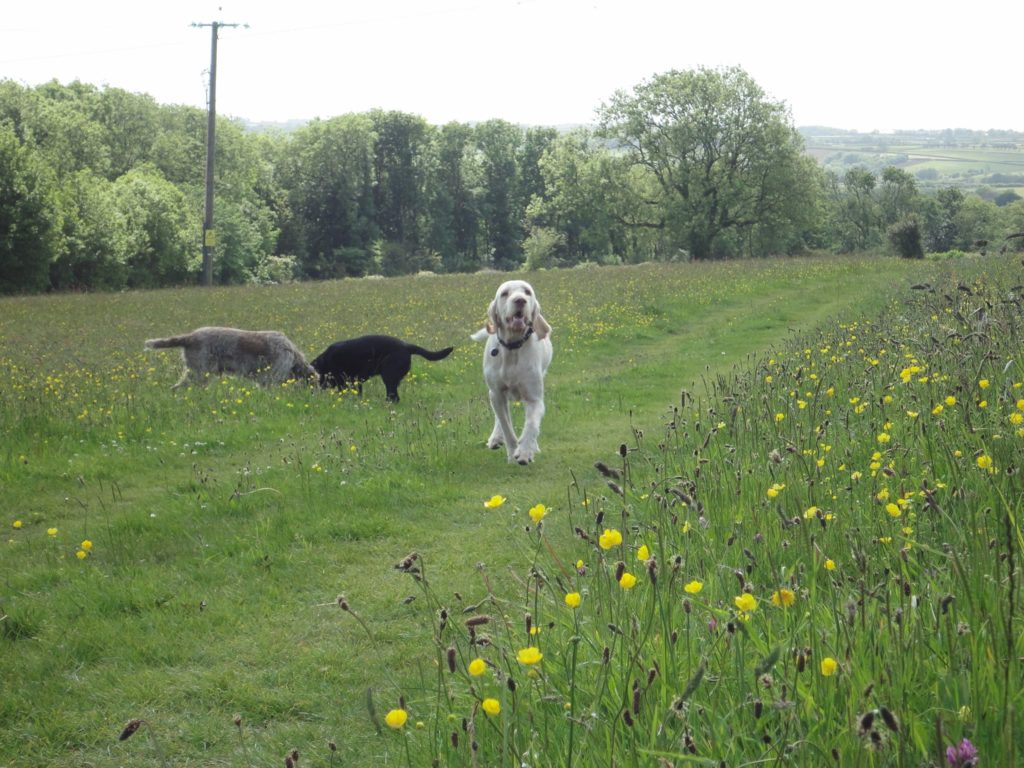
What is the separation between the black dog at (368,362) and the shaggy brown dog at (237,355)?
0.32 m

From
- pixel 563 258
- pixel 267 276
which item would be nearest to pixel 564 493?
pixel 267 276

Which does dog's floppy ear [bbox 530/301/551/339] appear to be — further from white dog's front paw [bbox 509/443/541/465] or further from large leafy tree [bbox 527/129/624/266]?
large leafy tree [bbox 527/129/624/266]

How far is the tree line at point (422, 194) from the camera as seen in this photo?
4462 cm

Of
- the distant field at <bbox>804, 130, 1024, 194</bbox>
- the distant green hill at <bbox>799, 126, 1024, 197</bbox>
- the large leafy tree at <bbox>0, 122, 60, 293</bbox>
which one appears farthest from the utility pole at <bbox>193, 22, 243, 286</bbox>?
the distant field at <bbox>804, 130, 1024, 194</bbox>

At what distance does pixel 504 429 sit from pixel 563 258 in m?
71.7

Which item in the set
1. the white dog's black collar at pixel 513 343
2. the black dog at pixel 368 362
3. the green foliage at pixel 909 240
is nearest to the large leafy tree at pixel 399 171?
the green foliage at pixel 909 240

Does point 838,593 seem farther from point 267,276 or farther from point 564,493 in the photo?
point 267,276

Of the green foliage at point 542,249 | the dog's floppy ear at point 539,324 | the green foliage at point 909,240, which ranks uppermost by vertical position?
the green foliage at point 909,240

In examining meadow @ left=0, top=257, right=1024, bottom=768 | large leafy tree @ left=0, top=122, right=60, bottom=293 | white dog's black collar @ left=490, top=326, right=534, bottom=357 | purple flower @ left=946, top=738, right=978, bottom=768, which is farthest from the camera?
large leafy tree @ left=0, top=122, right=60, bottom=293

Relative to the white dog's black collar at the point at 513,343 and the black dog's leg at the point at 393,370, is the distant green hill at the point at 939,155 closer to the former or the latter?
the black dog's leg at the point at 393,370

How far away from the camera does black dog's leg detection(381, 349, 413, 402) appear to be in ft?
42.0

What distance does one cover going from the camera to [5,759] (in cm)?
400

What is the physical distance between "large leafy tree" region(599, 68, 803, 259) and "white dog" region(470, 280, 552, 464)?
167ft

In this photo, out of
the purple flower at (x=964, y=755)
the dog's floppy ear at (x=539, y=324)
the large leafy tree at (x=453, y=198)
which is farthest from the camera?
the large leafy tree at (x=453, y=198)
